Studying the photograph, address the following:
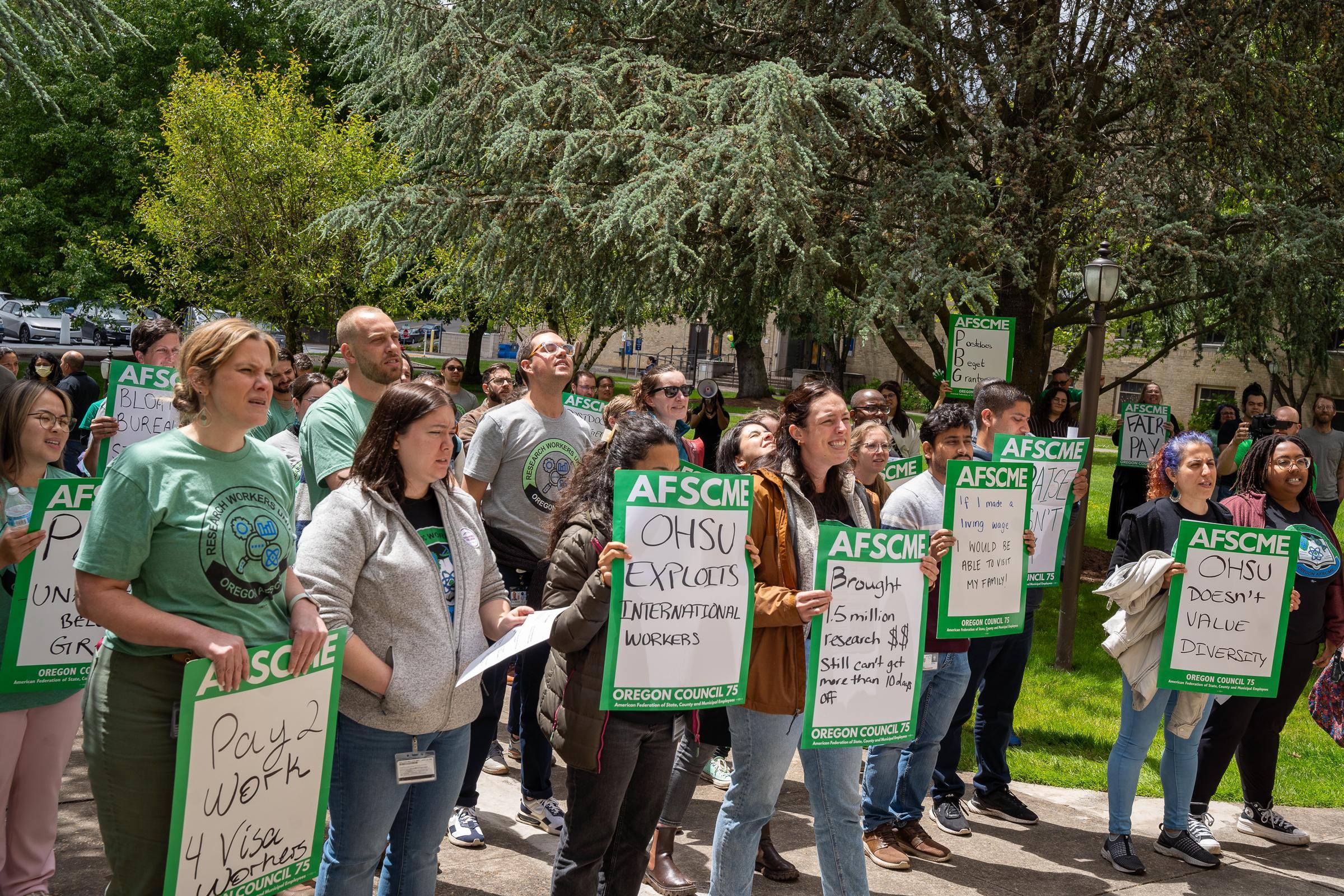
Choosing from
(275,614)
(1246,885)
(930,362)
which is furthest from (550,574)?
(930,362)

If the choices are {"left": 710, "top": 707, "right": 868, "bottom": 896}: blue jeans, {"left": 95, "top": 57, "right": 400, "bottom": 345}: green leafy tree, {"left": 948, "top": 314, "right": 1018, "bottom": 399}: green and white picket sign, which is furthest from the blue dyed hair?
{"left": 95, "top": 57, "right": 400, "bottom": 345}: green leafy tree

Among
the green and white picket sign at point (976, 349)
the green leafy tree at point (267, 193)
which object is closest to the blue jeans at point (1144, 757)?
the green and white picket sign at point (976, 349)

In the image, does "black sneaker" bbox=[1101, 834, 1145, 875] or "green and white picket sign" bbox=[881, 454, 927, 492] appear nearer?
"black sneaker" bbox=[1101, 834, 1145, 875]

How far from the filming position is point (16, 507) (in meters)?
4.27

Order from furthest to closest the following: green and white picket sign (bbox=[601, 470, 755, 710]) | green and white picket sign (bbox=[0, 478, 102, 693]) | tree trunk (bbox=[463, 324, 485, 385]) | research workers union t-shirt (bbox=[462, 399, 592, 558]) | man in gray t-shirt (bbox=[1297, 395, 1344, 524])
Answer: tree trunk (bbox=[463, 324, 485, 385])
man in gray t-shirt (bbox=[1297, 395, 1344, 524])
research workers union t-shirt (bbox=[462, 399, 592, 558])
green and white picket sign (bbox=[0, 478, 102, 693])
green and white picket sign (bbox=[601, 470, 755, 710])

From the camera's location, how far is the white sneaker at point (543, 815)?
17.9 ft

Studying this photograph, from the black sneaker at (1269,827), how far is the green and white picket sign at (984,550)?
1843 mm

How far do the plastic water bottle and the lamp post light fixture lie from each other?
7.37 meters

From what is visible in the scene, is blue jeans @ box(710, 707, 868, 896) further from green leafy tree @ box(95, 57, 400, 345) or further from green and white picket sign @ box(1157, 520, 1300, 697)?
green leafy tree @ box(95, 57, 400, 345)

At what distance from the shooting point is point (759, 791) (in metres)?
4.20

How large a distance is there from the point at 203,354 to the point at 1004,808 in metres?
4.80

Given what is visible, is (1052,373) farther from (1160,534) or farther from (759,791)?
(759,791)

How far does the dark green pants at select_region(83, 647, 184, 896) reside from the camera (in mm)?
3090

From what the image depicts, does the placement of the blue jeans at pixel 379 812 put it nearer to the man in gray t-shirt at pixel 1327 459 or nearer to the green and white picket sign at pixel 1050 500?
the green and white picket sign at pixel 1050 500
